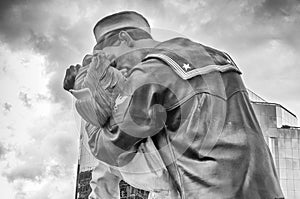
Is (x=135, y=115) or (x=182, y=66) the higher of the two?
(x=182, y=66)

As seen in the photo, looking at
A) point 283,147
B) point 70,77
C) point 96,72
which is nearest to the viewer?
point 96,72

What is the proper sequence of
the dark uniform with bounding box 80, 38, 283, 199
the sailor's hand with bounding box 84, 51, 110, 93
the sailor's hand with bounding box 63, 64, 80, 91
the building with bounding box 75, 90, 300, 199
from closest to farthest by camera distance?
the dark uniform with bounding box 80, 38, 283, 199 < the sailor's hand with bounding box 84, 51, 110, 93 < the sailor's hand with bounding box 63, 64, 80, 91 < the building with bounding box 75, 90, 300, 199

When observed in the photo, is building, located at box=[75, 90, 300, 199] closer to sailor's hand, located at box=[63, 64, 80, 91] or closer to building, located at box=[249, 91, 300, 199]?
building, located at box=[249, 91, 300, 199]

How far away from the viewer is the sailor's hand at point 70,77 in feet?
6.74

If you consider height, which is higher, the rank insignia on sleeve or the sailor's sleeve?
the rank insignia on sleeve

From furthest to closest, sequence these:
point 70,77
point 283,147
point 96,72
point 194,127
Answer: point 283,147 → point 70,77 → point 96,72 → point 194,127

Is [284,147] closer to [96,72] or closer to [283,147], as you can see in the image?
[283,147]

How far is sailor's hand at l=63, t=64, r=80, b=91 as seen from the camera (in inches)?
80.9

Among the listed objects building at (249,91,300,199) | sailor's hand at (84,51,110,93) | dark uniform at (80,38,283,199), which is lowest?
dark uniform at (80,38,283,199)

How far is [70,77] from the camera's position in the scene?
2.06 meters

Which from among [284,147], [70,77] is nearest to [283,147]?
[284,147]

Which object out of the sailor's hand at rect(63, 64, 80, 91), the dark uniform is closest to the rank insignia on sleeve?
the dark uniform

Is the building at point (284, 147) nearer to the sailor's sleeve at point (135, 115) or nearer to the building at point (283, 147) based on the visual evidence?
the building at point (283, 147)

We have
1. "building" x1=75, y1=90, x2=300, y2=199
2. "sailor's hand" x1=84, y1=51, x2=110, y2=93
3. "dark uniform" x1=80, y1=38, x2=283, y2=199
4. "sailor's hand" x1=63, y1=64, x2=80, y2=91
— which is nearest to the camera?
"dark uniform" x1=80, y1=38, x2=283, y2=199
